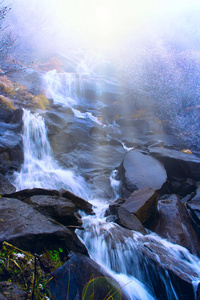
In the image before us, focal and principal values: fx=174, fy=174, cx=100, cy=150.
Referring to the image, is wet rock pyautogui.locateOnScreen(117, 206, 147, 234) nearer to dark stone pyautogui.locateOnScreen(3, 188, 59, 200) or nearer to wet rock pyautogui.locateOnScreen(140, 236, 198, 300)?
wet rock pyautogui.locateOnScreen(140, 236, 198, 300)

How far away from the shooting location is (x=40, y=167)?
27.5ft

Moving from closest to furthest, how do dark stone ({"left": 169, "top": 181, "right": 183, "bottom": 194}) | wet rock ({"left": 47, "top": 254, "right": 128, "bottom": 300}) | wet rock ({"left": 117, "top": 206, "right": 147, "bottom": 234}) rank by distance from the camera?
wet rock ({"left": 47, "top": 254, "right": 128, "bottom": 300}) → wet rock ({"left": 117, "top": 206, "right": 147, "bottom": 234}) → dark stone ({"left": 169, "top": 181, "right": 183, "bottom": 194})

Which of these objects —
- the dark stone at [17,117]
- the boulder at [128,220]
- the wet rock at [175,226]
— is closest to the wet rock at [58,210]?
the boulder at [128,220]

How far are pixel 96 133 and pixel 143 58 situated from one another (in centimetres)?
1731

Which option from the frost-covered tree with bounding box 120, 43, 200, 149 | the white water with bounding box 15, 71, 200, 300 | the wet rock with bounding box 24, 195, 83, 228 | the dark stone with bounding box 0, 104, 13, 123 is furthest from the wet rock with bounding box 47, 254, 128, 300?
the frost-covered tree with bounding box 120, 43, 200, 149

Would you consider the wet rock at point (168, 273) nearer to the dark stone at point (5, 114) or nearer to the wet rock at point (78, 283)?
the wet rock at point (78, 283)

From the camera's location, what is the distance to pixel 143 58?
78.0 ft

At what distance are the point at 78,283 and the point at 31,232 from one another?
0.89 m

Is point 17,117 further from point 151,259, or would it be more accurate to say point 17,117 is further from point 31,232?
point 151,259

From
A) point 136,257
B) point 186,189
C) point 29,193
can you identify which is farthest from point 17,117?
point 186,189

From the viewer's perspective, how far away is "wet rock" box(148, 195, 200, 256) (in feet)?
14.0

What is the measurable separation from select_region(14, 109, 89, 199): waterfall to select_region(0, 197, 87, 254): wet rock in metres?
4.17

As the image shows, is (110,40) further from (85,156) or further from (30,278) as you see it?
(30,278)

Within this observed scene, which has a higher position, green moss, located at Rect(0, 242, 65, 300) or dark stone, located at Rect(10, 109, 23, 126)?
dark stone, located at Rect(10, 109, 23, 126)
